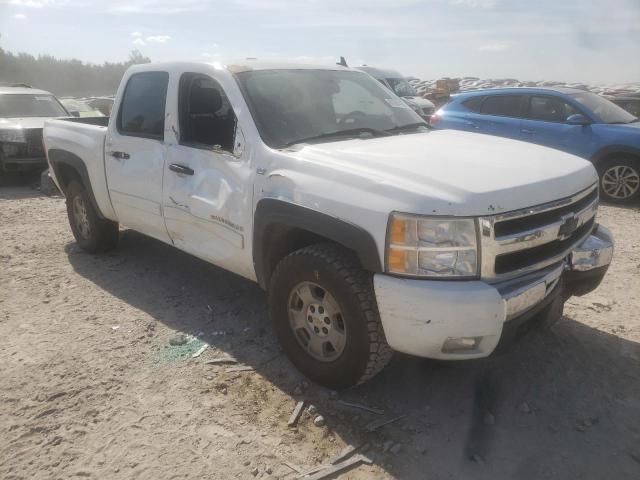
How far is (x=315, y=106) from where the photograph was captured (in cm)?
352

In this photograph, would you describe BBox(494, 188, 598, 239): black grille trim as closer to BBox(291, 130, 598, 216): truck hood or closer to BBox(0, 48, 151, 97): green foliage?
BBox(291, 130, 598, 216): truck hood

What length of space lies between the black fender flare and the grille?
207 inches

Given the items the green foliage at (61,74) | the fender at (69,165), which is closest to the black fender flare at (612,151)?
the fender at (69,165)

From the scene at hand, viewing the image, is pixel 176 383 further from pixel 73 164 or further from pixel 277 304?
pixel 73 164

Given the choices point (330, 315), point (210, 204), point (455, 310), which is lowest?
point (330, 315)

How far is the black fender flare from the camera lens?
7.34 metres

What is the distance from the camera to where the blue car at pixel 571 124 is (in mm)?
7465

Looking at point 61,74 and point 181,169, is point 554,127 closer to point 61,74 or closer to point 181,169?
point 181,169

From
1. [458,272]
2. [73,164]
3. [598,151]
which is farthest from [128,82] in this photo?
[598,151]

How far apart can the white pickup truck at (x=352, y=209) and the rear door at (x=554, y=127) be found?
4.67 meters

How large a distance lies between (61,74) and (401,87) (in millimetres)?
48401

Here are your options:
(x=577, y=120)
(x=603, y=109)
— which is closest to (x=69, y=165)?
(x=577, y=120)

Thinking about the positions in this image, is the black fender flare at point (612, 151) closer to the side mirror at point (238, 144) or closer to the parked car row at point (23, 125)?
the side mirror at point (238, 144)

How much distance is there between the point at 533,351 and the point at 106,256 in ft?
13.4
